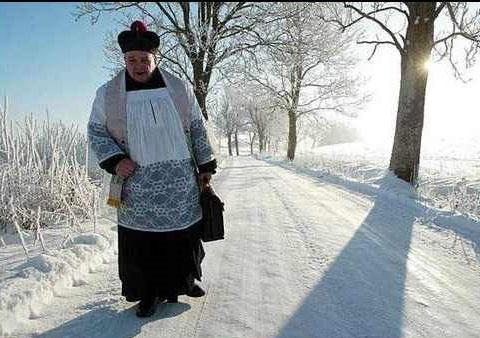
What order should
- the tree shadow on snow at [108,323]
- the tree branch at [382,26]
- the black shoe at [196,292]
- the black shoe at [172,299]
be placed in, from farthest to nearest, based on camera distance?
1. the tree branch at [382,26]
2. the black shoe at [196,292]
3. the black shoe at [172,299]
4. the tree shadow on snow at [108,323]

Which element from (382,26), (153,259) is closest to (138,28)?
(153,259)

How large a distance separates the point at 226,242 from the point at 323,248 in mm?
999

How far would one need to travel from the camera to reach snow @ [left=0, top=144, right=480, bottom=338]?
2.53 metres

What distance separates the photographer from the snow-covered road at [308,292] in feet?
8.26

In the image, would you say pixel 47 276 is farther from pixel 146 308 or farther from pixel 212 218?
pixel 212 218

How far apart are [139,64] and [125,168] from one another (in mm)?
656

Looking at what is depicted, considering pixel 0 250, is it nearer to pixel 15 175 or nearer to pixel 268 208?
pixel 15 175

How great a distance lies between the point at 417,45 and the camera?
8508 millimetres

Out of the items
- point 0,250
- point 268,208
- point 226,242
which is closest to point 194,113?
point 226,242

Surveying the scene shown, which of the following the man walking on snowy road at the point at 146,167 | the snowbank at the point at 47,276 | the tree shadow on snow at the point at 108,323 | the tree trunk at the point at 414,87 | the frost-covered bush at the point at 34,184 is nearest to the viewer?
the tree shadow on snow at the point at 108,323

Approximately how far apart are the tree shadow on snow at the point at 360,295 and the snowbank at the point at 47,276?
1577 millimetres

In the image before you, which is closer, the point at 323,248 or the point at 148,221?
the point at 148,221

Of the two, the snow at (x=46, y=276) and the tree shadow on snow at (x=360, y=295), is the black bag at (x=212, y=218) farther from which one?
the snow at (x=46, y=276)

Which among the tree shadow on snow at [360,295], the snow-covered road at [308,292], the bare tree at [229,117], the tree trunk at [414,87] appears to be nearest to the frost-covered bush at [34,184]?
the snow-covered road at [308,292]
